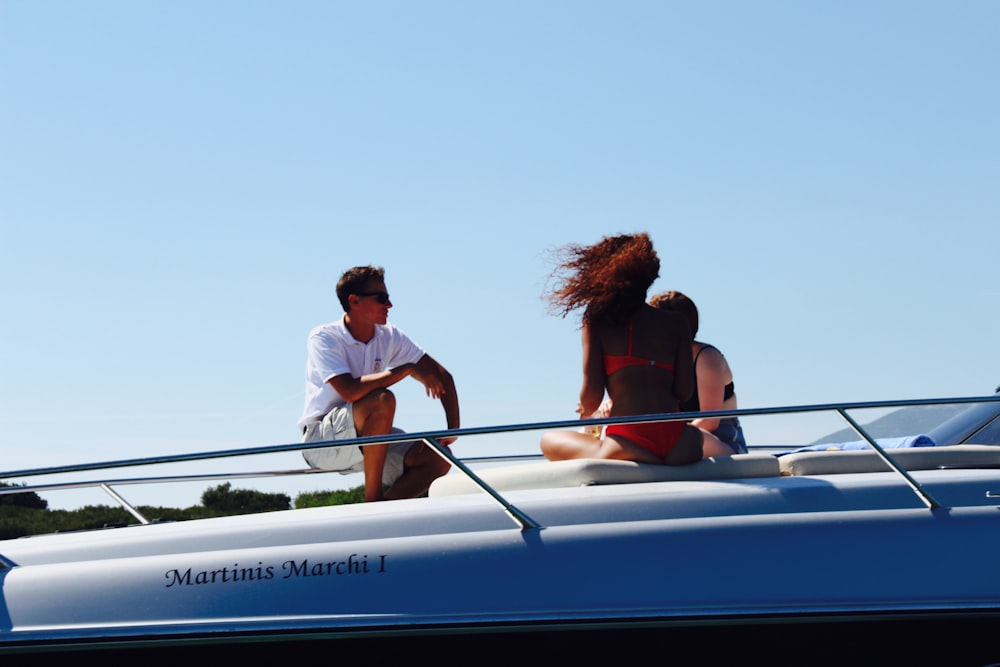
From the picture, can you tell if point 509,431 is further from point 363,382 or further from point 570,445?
point 363,382

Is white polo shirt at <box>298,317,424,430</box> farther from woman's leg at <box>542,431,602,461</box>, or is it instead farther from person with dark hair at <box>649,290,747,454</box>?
person with dark hair at <box>649,290,747,454</box>

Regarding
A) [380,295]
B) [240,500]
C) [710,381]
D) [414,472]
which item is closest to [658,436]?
[710,381]

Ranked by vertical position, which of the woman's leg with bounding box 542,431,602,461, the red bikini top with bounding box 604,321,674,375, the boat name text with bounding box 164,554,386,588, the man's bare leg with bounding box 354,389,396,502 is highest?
the red bikini top with bounding box 604,321,674,375

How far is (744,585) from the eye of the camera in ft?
10.3

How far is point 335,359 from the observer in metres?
4.71

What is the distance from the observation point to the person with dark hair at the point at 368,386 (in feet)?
14.7

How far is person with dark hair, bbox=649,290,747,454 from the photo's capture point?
179 inches

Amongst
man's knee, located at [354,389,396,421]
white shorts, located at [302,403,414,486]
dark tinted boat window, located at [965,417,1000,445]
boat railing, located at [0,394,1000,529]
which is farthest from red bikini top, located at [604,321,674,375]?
dark tinted boat window, located at [965,417,1000,445]

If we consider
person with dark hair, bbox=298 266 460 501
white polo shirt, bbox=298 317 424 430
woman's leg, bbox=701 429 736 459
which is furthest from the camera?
white polo shirt, bbox=298 317 424 430

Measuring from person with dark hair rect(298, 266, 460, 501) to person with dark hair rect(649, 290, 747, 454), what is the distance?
1.03m

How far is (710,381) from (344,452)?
1558 mm

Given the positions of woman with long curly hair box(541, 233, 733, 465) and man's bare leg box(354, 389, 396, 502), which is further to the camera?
man's bare leg box(354, 389, 396, 502)

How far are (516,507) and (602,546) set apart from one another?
300mm

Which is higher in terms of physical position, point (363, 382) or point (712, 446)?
point (363, 382)
